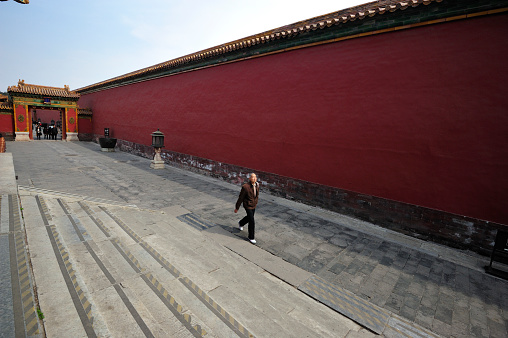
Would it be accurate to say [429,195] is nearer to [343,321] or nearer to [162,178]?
[343,321]

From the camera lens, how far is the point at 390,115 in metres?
5.53

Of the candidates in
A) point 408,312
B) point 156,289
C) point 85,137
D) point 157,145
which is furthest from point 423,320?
point 85,137

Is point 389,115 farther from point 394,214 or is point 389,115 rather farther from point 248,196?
point 248,196

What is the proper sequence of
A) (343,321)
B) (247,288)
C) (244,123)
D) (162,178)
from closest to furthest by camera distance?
(343,321), (247,288), (244,123), (162,178)

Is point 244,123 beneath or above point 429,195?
above

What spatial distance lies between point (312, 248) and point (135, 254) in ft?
10.2

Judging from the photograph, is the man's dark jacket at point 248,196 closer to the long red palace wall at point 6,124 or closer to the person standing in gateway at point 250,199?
the person standing in gateway at point 250,199

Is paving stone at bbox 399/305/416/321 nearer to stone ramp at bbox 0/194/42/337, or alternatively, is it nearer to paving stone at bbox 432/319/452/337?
paving stone at bbox 432/319/452/337

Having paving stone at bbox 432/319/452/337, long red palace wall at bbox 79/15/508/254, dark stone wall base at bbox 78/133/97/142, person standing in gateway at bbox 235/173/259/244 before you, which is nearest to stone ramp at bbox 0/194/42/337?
person standing in gateway at bbox 235/173/259/244

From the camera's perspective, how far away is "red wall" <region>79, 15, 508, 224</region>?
14.8 ft

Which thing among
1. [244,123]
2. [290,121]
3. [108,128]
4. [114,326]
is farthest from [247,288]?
[108,128]

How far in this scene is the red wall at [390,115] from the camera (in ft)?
14.8

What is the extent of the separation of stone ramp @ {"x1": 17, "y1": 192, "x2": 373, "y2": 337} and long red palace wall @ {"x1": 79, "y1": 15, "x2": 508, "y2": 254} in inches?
141

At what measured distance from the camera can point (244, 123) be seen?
28.6 feet
